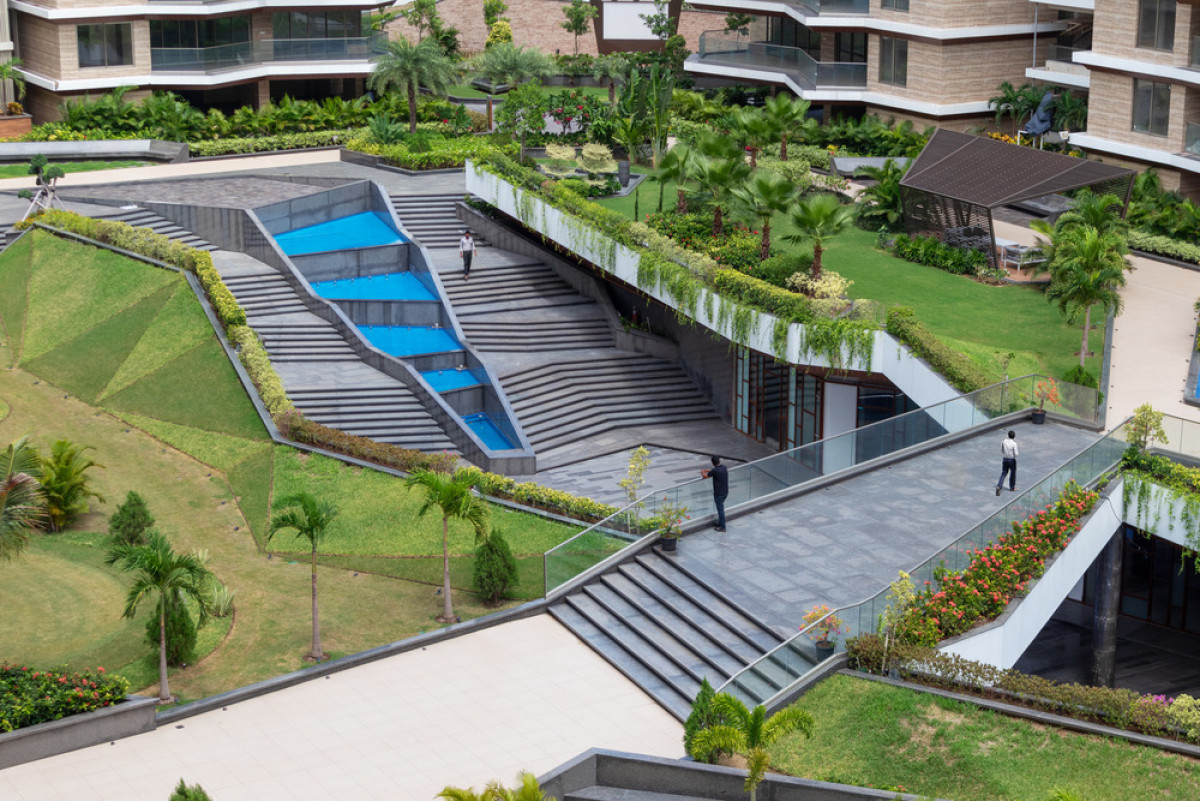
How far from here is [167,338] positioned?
1780 inches

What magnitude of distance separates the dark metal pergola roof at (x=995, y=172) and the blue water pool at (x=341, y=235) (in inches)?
Answer: 681

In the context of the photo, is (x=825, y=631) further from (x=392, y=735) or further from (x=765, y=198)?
(x=765, y=198)

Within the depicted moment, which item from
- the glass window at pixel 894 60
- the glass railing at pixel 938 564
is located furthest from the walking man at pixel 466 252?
the glass railing at pixel 938 564

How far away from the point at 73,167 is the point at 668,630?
38.2 meters

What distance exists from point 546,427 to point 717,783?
21473mm

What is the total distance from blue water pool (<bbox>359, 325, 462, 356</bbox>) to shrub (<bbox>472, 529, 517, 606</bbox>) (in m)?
15.8

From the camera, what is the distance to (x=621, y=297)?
52.6m

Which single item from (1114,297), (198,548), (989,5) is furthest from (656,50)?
(198,548)

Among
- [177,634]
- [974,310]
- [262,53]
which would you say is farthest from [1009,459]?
[262,53]

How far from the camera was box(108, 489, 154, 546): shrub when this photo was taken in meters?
34.2

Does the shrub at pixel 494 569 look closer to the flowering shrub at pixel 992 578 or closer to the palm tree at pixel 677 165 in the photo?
the flowering shrub at pixel 992 578

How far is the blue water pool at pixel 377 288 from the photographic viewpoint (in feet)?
166

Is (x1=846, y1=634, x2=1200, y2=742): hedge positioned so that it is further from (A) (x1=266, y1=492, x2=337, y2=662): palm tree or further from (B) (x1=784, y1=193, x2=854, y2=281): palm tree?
(B) (x1=784, y1=193, x2=854, y2=281): palm tree

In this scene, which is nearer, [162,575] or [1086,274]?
[162,575]
